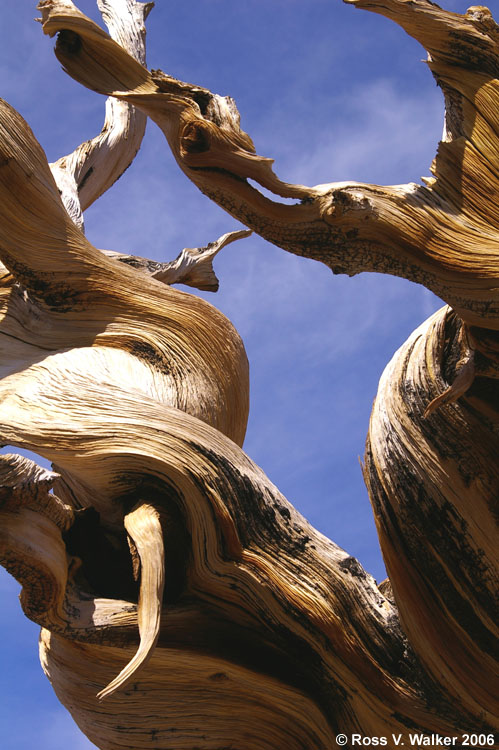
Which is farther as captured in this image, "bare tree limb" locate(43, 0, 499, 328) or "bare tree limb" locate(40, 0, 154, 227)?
"bare tree limb" locate(40, 0, 154, 227)

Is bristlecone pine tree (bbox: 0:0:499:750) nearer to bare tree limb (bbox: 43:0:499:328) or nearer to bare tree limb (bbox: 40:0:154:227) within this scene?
bare tree limb (bbox: 43:0:499:328)

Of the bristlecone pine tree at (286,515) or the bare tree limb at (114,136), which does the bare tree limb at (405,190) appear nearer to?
the bristlecone pine tree at (286,515)

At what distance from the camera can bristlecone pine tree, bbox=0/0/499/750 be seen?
1986mm

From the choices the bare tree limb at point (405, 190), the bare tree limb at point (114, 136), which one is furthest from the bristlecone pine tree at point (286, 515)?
the bare tree limb at point (114, 136)

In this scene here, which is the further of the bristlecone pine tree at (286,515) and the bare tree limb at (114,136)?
the bare tree limb at (114,136)

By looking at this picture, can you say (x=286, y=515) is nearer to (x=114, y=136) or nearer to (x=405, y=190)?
(x=405, y=190)

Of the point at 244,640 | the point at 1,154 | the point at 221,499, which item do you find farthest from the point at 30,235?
the point at 244,640

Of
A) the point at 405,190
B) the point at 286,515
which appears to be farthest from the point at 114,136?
the point at 286,515

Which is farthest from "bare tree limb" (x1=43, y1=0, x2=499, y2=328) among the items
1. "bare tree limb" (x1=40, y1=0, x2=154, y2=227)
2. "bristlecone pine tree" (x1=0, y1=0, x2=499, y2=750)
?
"bare tree limb" (x1=40, y1=0, x2=154, y2=227)

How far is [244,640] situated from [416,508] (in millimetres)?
551

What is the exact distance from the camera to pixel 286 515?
2.09 meters

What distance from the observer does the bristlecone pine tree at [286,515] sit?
199 cm

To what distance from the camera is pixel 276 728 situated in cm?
212

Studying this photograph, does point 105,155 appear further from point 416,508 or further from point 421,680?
point 421,680
